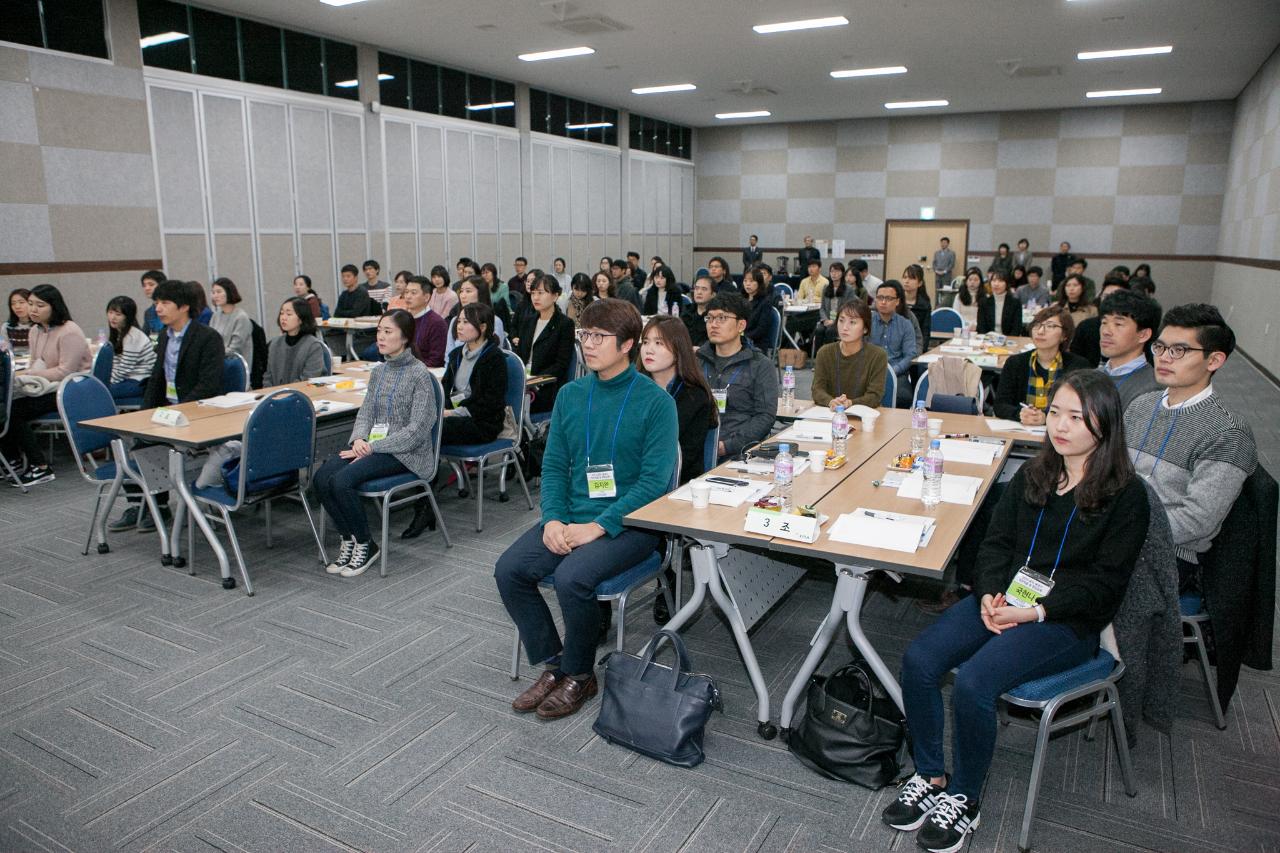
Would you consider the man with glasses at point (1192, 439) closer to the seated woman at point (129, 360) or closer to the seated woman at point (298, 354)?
the seated woman at point (298, 354)

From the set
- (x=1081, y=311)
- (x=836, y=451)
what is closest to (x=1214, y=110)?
(x=1081, y=311)

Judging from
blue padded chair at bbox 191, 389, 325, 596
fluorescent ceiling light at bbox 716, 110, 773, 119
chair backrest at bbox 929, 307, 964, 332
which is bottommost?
blue padded chair at bbox 191, 389, 325, 596

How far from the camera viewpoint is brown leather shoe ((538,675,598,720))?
2.90m

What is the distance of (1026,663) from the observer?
7.42 ft

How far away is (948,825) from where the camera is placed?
2.27 metres

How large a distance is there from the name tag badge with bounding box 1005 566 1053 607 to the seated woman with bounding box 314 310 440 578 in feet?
9.72

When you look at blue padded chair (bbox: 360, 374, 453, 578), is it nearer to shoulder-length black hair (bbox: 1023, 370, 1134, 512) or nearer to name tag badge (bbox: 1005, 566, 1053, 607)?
name tag badge (bbox: 1005, 566, 1053, 607)

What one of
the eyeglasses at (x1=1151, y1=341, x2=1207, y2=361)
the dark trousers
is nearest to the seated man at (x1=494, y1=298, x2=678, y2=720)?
the eyeglasses at (x1=1151, y1=341, x2=1207, y2=361)

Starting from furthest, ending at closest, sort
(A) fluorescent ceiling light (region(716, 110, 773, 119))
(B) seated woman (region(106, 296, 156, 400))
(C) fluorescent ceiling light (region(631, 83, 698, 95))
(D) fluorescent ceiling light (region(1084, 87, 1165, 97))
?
(A) fluorescent ceiling light (region(716, 110, 773, 119)) < (D) fluorescent ceiling light (region(1084, 87, 1165, 97)) < (C) fluorescent ceiling light (region(631, 83, 698, 95)) < (B) seated woman (region(106, 296, 156, 400))

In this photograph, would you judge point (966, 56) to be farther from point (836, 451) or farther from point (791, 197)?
point (836, 451)

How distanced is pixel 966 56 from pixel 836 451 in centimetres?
1012

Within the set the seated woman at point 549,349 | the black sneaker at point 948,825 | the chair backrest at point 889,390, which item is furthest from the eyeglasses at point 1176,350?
the seated woman at point 549,349

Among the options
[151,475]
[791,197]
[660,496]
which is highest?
[791,197]

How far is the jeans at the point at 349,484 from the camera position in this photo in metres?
4.14
